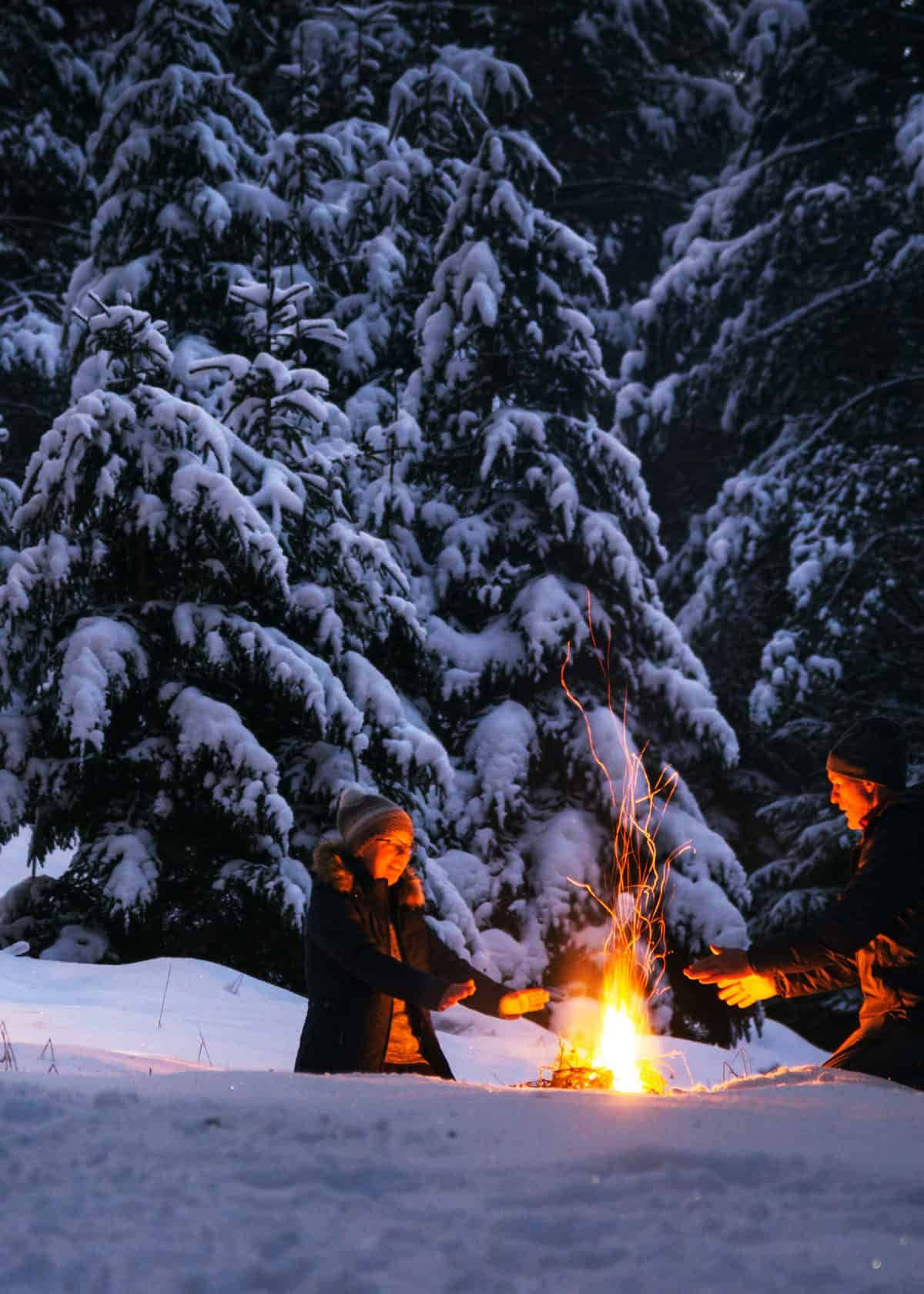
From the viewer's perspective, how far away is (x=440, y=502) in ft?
44.4

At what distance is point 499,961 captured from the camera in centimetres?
1204

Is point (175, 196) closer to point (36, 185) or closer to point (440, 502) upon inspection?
point (440, 502)

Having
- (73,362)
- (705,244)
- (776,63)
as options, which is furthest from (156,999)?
(776,63)

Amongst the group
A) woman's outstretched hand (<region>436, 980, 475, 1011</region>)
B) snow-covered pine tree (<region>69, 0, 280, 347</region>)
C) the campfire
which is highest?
snow-covered pine tree (<region>69, 0, 280, 347</region>)

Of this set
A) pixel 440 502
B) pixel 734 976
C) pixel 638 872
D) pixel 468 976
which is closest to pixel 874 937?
pixel 734 976

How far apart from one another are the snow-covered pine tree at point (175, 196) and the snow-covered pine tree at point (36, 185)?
3.96 metres

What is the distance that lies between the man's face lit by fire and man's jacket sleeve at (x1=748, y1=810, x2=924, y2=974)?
0.39ft

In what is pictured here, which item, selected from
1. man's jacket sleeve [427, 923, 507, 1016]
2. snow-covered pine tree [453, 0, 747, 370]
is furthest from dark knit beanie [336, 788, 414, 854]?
snow-covered pine tree [453, 0, 747, 370]

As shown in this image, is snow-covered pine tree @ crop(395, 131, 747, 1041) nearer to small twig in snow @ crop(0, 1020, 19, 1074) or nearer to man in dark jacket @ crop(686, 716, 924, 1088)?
small twig in snow @ crop(0, 1020, 19, 1074)

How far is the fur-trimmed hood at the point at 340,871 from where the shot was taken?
482cm

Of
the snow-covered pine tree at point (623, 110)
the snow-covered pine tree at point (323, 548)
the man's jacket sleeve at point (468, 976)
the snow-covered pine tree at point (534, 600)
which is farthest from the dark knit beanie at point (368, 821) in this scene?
the snow-covered pine tree at point (623, 110)

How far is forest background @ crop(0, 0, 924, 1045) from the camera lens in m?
8.82

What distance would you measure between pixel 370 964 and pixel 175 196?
11.4 meters

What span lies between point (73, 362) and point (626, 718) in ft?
22.9
